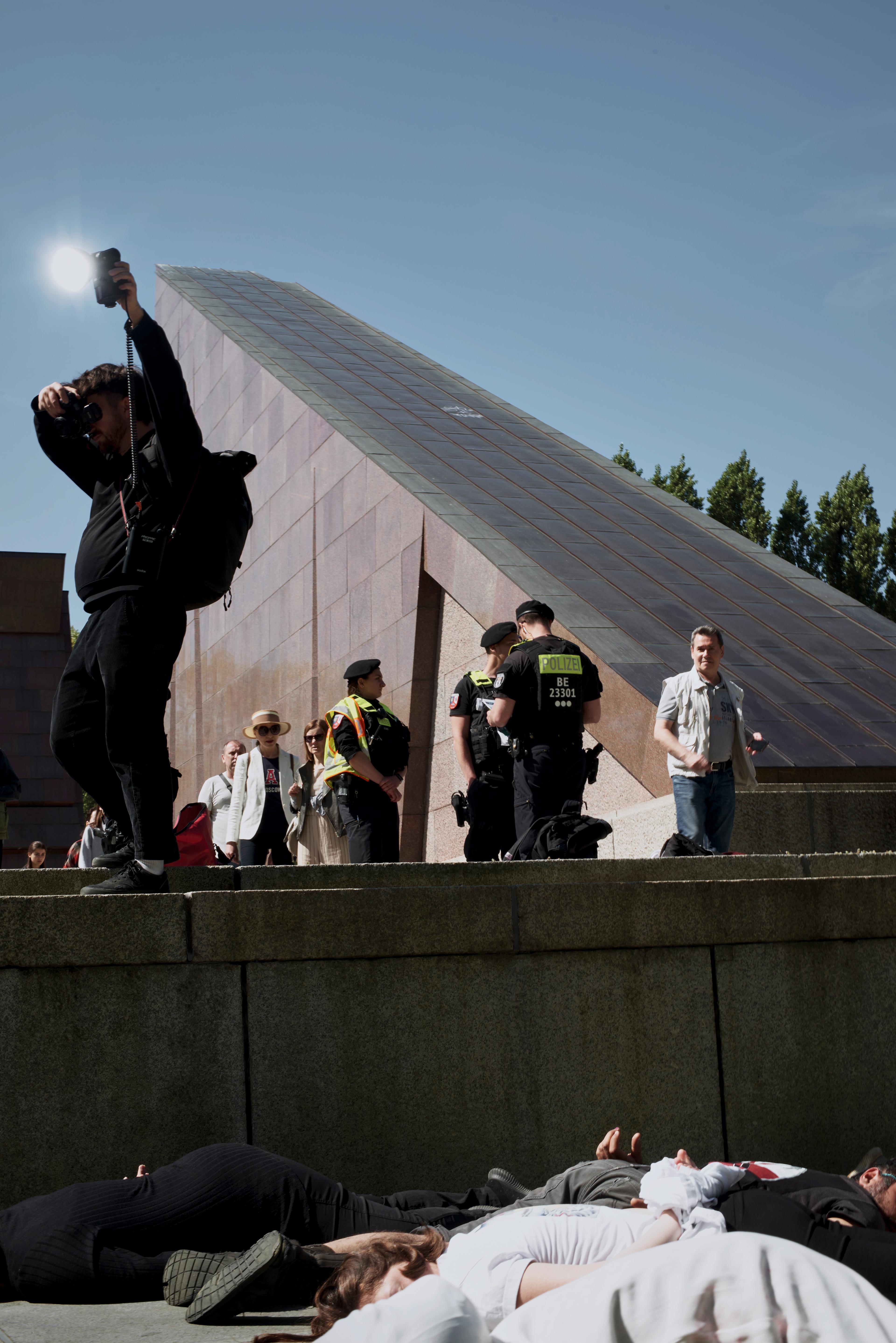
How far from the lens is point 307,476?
48.7 ft

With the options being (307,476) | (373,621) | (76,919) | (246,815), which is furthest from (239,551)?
(307,476)

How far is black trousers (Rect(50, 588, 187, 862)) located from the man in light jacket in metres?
3.36

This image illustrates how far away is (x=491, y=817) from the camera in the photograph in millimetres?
6852

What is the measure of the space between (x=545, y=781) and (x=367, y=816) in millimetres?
1216

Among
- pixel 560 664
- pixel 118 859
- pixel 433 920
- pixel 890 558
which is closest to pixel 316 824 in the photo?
pixel 560 664

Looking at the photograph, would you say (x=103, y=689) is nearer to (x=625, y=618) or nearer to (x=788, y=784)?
(x=788, y=784)

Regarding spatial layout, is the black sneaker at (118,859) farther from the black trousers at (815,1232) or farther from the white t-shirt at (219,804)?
the white t-shirt at (219,804)

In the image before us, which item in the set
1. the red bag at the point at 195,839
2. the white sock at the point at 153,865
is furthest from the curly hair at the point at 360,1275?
the red bag at the point at 195,839

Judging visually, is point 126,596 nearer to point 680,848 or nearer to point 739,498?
point 680,848

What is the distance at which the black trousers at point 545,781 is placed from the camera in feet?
19.9

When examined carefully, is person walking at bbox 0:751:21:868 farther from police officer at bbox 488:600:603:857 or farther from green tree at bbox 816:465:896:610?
green tree at bbox 816:465:896:610

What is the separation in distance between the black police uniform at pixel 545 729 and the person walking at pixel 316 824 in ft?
5.50

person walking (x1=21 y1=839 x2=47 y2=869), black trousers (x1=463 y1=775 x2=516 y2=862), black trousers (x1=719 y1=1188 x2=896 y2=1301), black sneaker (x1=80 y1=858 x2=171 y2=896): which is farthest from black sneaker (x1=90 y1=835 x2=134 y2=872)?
person walking (x1=21 y1=839 x2=47 y2=869)

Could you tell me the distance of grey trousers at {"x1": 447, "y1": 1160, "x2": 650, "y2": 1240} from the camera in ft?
11.1
